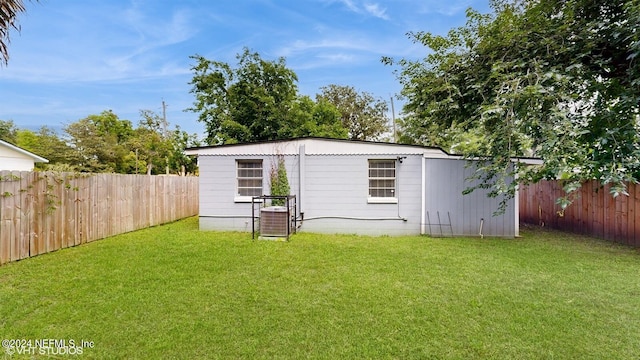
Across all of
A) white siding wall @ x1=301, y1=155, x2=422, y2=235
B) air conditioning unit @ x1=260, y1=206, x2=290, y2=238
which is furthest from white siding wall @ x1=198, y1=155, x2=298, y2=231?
air conditioning unit @ x1=260, y1=206, x2=290, y2=238

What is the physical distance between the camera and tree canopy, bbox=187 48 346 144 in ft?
62.7

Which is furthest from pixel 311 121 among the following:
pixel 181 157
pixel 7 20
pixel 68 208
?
pixel 7 20

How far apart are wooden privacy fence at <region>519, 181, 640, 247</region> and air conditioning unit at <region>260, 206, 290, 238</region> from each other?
6075 mm

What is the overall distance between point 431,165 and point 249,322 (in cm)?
663

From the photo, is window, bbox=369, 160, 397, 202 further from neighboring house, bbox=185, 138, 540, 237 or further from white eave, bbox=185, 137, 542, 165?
white eave, bbox=185, 137, 542, 165

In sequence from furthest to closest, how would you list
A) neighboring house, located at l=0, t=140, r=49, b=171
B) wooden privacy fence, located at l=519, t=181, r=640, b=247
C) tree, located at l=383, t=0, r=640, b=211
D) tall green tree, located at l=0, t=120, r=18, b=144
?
tall green tree, located at l=0, t=120, r=18, b=144 → neighboring house, located at l=0, t=140, r=49, b=171 → wooden privacy fence, located at l=519, t=181, r=640, b=247 → tree, located at l=383, t=0, r=640, b=211

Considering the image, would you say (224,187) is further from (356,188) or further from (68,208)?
(356,188)

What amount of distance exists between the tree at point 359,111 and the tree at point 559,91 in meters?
18.4

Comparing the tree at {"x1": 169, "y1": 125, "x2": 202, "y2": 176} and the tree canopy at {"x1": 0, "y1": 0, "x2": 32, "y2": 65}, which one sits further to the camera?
the tree at {"x1": 169, "y1": 125, "x2": 202, "y2": 176}

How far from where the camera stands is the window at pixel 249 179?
8.72 m

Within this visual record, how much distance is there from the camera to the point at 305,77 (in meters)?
21.3

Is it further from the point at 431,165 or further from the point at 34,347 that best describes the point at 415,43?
the point at 34,347

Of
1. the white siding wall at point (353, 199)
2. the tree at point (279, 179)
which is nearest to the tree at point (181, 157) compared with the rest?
the tree at point (279, 179)

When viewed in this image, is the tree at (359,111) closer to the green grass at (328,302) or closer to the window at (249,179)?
the window at (249,179)
